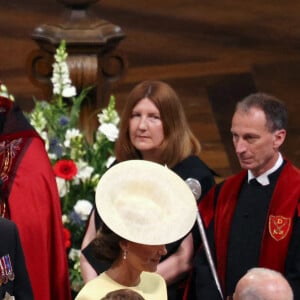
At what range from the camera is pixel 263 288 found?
182 inches

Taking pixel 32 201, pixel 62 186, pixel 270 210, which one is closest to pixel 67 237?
pixel 62 186

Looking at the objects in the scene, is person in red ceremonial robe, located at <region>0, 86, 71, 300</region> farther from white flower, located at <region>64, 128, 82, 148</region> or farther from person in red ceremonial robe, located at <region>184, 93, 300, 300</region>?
white flower, located at <region>64, 128, 82, 148</region>

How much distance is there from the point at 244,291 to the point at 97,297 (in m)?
0.53

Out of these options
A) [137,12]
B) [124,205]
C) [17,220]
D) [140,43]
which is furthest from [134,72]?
[124,205]

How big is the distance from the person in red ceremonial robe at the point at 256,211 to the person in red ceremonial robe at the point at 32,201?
23.9 inches

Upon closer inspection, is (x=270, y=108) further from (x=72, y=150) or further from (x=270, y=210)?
(x=72, y=150)

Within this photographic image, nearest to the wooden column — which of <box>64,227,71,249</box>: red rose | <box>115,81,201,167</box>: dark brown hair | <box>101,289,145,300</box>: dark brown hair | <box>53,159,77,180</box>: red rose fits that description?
<box>53,159,77,180</box>: red rose

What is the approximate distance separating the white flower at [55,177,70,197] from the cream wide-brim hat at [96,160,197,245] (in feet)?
5.57

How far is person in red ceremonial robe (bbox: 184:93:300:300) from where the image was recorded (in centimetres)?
564

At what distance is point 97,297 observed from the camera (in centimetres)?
486

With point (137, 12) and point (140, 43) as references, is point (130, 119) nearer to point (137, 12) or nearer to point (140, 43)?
point (140, 43)

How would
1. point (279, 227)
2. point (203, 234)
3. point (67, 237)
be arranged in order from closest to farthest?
1. point (279, 227)
2. point (203, 234)
3. point (67, 237)

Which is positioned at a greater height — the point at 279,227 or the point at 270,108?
the point at 270,108

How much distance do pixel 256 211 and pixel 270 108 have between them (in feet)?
1.35
